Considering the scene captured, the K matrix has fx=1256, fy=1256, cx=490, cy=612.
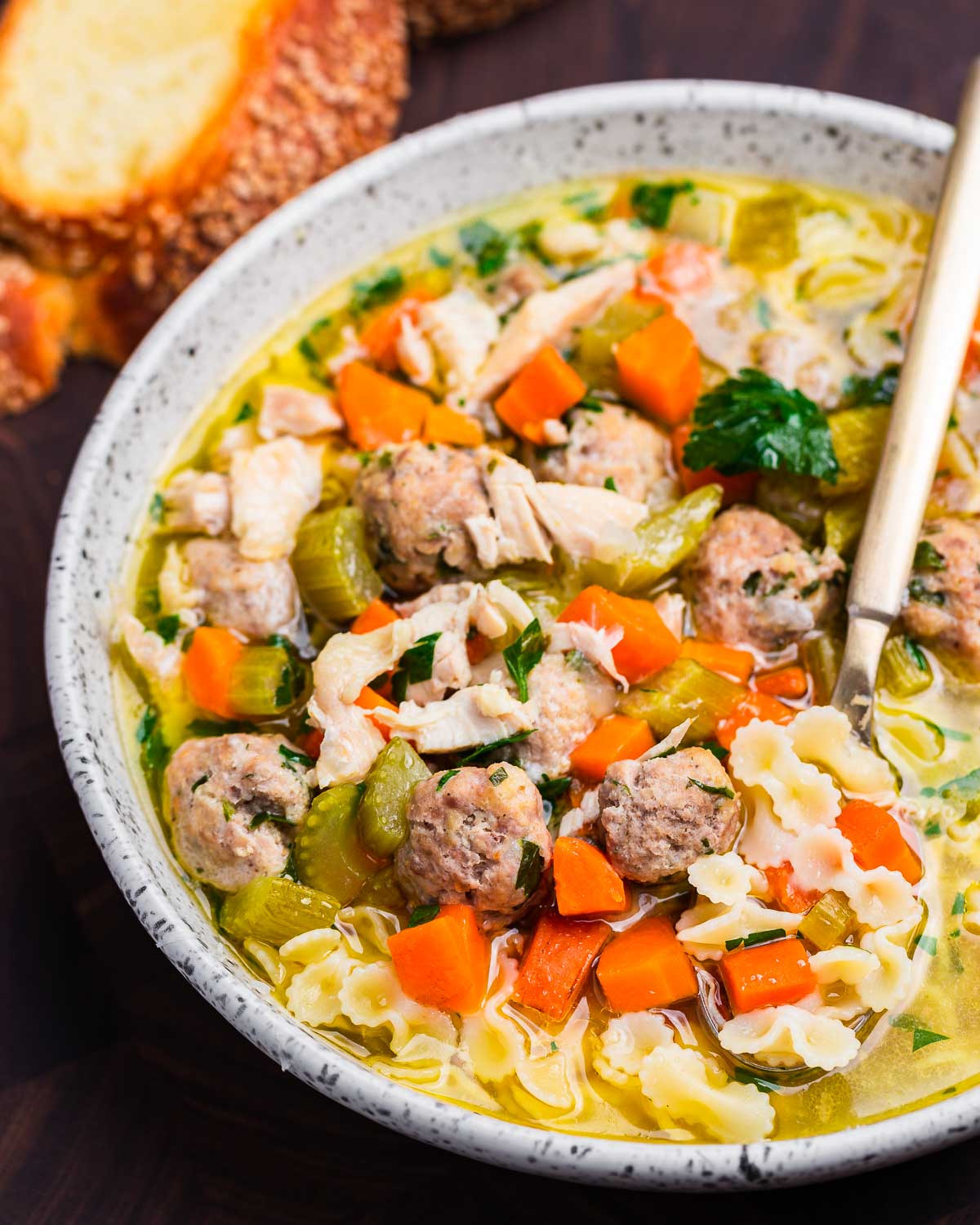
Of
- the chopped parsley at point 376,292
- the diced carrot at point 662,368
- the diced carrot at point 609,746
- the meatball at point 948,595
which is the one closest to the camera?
the diced carrot at point 609,746

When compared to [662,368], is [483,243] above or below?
above

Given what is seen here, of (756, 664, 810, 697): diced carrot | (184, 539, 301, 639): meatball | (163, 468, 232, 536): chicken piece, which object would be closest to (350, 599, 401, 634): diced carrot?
(184, 539, 301, 639): meatball

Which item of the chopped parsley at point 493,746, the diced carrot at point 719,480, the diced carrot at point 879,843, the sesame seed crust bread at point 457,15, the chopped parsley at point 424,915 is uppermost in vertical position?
the sesame seed crust bread at point 457,15

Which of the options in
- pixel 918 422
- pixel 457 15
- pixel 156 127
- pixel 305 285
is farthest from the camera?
pixel 457 15

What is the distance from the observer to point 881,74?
230 inches

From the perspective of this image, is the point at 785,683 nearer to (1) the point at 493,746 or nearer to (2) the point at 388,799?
(1) the point at 493,746

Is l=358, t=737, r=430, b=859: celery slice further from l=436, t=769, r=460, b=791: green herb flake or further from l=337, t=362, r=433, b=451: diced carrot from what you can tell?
l=337, t=362, r=433, b=451: diced carrot

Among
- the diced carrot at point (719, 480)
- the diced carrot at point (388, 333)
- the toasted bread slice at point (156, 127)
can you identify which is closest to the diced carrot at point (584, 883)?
the diced carrot at point (719, 480)

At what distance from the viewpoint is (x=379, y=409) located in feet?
15.0

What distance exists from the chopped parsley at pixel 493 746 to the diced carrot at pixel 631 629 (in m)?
0.40

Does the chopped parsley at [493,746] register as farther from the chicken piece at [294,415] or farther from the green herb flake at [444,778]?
the chicken piece at [294,415]

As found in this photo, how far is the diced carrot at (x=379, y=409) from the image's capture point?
4574mm

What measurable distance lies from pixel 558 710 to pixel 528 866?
0.53m

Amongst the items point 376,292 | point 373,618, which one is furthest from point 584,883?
point 376,292
